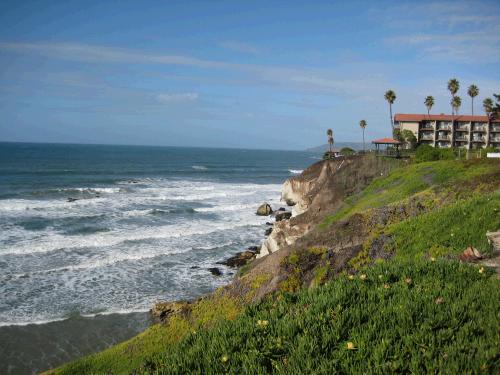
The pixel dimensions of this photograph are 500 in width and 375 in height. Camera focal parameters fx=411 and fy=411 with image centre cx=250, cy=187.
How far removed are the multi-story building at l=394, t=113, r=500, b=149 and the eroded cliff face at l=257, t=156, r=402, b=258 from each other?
44188mm

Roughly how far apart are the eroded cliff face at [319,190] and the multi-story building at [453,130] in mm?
44188

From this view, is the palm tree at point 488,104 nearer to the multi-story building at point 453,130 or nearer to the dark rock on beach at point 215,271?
the multi-story building at point 453,130

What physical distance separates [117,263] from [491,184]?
24.3 metres

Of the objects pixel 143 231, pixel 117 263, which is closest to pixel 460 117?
pixel 143 231

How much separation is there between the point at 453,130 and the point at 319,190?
6022 centimetres

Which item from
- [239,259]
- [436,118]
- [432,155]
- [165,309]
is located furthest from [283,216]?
[436,118]

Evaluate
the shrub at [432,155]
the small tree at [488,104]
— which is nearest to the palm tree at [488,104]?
the small tree at [488,104]

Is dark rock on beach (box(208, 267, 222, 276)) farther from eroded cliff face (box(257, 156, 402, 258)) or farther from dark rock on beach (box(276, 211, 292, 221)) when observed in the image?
dark rock on beach (box(276, 211, 292, 221))

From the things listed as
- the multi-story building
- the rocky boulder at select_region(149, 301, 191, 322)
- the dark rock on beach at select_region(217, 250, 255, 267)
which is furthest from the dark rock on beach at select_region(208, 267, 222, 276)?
the multi-story building

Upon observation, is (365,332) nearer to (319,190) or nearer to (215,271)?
→ (215,271)

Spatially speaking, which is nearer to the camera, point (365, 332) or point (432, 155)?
point (365, 332)

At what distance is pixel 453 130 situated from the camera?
288ft

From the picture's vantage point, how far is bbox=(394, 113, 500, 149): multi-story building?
88062 mm

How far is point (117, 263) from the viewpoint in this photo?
2988cm
